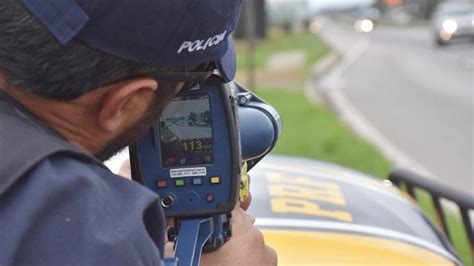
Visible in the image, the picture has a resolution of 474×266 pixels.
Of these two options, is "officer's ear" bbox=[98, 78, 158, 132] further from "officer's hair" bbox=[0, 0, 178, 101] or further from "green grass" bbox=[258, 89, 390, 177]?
"green grass" bbox=[258, 89, 390, 177]

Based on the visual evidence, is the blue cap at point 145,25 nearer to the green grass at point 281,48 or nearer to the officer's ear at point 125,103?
the officer's ear at point 125,103

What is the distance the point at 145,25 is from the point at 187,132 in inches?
13.5

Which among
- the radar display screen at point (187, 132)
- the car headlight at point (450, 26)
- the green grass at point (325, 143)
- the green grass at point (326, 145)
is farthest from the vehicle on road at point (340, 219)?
the car headlight at point (450, 26)

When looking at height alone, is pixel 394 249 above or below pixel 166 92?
below

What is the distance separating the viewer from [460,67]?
20.2 metres

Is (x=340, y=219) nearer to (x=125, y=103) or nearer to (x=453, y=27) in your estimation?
(x=125, y=103)

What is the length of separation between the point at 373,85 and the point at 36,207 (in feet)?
53.6

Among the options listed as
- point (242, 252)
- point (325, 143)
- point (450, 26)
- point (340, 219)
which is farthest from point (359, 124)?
point (450, 26)

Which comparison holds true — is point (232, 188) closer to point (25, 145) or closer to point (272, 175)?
point (25, 145)

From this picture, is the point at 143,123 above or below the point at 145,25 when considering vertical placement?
below

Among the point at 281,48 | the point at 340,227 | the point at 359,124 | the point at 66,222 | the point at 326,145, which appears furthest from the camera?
the point at 281,48

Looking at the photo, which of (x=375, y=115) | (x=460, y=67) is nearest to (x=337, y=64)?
(x=460, y=67)

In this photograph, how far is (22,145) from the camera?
1144 mm

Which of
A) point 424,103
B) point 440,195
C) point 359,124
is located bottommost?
point 424,103
